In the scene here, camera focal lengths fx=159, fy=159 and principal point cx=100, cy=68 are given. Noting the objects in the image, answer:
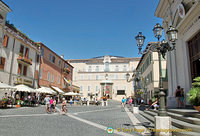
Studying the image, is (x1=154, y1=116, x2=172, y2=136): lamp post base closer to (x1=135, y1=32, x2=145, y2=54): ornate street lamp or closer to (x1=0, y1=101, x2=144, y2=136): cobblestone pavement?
(x1=0, y1=101, x2=144, y2=136): cobblestone pavement

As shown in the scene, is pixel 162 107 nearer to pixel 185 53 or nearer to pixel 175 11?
pixel 185 53

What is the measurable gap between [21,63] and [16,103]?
5544 mm

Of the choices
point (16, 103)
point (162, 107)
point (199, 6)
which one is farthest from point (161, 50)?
point (16, 103)

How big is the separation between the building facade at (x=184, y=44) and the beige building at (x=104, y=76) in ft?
126

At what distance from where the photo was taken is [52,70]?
3067 centimetres

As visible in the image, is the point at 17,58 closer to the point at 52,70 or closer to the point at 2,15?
the point at 2,15

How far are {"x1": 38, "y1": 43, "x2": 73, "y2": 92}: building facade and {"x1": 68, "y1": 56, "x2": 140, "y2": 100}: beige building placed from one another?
54.5 ft

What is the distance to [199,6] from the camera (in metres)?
9.78

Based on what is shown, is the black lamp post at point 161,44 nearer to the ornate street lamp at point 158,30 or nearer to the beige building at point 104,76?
the ornate street lamp at point 158,30

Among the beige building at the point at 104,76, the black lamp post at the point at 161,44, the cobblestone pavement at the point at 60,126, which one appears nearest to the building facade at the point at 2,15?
the cobblestone pavement at the point at 60,126

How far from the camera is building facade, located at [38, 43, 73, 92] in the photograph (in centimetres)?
2709

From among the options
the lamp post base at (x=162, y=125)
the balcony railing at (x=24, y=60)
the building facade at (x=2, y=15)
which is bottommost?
the lamp post base at (x=162, y=125)

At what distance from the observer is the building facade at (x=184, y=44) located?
1089 cm

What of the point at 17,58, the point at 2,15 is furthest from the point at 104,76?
the point at 2,15
